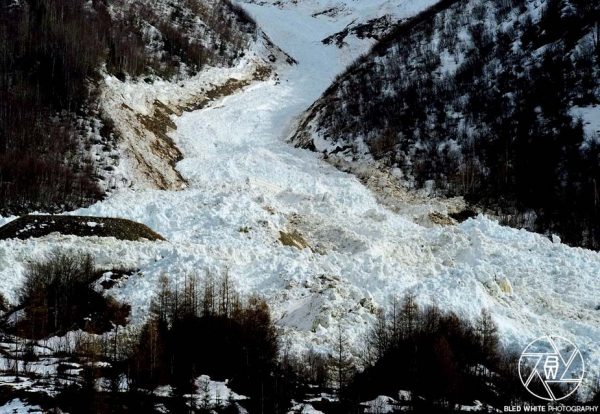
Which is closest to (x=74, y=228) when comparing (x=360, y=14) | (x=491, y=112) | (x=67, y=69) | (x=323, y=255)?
(x=323, y=255)

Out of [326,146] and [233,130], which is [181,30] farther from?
[326,146]

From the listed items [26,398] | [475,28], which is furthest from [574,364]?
[475,28]

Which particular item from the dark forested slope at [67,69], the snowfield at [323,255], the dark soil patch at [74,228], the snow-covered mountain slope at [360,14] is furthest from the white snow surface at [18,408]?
the snow-covered mountain slope at [360,14]

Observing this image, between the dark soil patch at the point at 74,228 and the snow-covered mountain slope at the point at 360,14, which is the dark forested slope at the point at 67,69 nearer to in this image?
the dark soil patch at the point at 74,228

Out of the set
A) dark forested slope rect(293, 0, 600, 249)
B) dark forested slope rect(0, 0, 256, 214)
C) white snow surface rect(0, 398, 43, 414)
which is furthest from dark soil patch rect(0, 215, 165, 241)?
dark forested slope rect(293, 0, 600, 249)

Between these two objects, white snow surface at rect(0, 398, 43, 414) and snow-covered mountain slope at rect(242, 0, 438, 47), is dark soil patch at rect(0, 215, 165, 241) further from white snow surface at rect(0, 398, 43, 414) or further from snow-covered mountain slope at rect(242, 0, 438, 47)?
snow-covered mountain slope at rect(242, 0, 438, 47)

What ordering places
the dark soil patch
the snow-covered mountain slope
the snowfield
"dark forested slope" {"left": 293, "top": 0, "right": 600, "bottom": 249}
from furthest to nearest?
1. the snow-covered mountain slope
2. "dark forested slope" {"left": 293, "top": 0, "right": 600, "bottom": 249}
3. the dark soil patch
4. the snowfield
